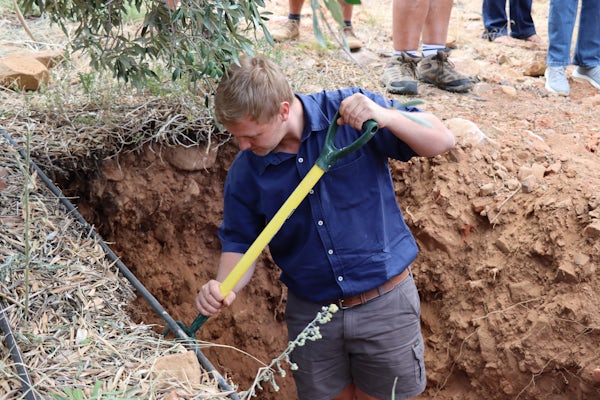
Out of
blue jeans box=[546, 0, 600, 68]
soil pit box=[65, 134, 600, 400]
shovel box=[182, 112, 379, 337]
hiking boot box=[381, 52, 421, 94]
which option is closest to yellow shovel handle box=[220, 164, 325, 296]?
shovel box=[182, 112, 379, 337]

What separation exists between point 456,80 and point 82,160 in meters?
2.47

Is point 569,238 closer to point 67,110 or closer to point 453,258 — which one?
point 453,258

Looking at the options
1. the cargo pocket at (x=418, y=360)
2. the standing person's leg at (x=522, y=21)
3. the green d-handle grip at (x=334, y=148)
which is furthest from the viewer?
the standing person's leg at (x=522, y=21)

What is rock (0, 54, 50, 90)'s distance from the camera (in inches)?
164

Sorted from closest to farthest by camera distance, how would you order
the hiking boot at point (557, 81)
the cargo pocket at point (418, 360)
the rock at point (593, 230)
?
the cargo pocket at point (418, 360), the rock at point (593, 230), the hiking boot at point (557, 81)

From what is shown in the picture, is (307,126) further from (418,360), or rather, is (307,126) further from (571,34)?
(571,34)

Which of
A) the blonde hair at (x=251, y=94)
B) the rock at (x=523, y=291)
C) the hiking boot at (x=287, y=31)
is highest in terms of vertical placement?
the blonde hair at (x=251, y=94)

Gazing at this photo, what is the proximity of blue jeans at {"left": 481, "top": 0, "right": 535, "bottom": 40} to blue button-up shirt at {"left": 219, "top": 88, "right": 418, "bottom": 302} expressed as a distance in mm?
4471

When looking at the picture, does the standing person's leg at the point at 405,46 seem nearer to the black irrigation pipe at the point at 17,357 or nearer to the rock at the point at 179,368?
→ the rock at the point at 179,368

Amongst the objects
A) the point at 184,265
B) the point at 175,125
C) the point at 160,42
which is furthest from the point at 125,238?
the point at 160,42

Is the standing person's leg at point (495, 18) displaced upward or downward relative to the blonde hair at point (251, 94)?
downward

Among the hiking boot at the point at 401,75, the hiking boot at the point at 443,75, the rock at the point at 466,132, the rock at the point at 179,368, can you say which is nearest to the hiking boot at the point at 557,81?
the hiking boot at the point at 443,75

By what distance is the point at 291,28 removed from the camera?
5.27 meters

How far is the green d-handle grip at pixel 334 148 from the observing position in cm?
230
